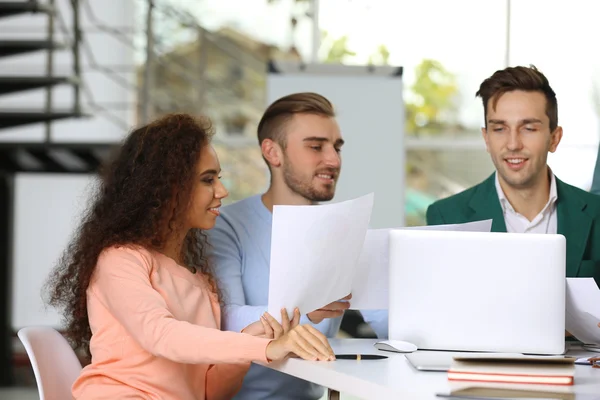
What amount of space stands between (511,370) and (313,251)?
452 millimetres

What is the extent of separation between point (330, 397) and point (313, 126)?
1062 millimetres

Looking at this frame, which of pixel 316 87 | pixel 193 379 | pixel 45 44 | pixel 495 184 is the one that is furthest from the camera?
pixel 45 44

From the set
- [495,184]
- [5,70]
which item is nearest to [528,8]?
[5,70]

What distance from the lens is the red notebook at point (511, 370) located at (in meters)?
1.60

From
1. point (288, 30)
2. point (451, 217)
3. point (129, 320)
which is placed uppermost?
point (288, 30)

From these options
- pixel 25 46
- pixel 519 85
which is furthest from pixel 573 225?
pixel 25 46

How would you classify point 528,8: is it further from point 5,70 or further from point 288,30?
point 5,70

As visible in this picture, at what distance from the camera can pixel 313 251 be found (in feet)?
5.93

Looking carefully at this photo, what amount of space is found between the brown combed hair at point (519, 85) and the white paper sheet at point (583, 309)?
71cm

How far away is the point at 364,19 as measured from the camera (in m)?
6.85

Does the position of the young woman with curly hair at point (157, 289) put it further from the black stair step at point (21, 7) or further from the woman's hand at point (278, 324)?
the black stair step at point (21, 7)

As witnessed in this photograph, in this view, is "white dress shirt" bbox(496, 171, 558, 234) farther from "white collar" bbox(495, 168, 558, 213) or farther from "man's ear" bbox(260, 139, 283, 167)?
"man's ear" bbox(260, 139, 283, 167)

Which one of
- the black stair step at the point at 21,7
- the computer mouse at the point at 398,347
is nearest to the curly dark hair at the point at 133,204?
the computer mouse at the point at 398,347

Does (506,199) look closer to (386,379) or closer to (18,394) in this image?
(386,379)
